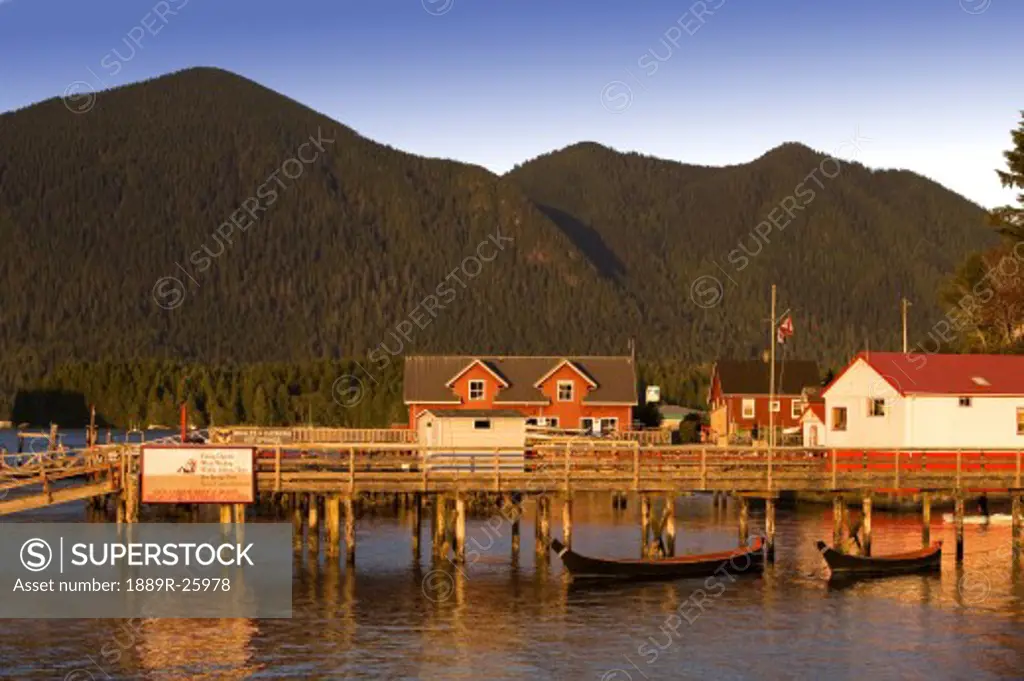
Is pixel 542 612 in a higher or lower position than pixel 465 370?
lower

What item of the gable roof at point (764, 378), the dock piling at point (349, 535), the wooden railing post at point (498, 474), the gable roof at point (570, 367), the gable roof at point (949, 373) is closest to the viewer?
the wooden railing post at point (498, 474)

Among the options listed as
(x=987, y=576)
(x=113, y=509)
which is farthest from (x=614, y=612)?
(x=113, y=509)

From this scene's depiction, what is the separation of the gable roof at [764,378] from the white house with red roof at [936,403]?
55.8 meters

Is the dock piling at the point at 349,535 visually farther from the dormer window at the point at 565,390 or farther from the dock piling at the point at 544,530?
the dormer window at the point at 565,390

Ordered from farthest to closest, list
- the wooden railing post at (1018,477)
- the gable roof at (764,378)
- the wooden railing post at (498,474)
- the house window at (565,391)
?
the gable roof at (764,378) < the house window at (565,391) < the wooden railing post at (1018,477) < the wooden railing post at (498,474)

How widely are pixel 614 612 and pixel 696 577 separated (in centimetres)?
720

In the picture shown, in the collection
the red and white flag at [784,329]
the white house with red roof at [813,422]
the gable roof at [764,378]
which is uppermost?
the red and white flag at [784,329]

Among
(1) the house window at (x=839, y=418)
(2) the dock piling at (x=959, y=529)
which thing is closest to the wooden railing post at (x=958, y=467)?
(2) the dock piling at (x=959, y=529)

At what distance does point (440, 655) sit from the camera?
4491 centimetres

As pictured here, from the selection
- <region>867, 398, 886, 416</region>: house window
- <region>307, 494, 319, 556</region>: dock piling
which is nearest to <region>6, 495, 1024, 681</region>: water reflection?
<region>307, 494, 319, 556</region>: dock piling

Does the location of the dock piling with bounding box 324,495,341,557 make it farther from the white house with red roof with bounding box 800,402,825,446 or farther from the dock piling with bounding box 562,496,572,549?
the white house with red roof with bounding box 800,402,825,446

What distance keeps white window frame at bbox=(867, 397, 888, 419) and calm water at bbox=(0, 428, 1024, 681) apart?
9631mm

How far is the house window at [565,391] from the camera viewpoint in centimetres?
11500

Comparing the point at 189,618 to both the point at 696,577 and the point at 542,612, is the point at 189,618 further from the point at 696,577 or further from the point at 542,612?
the point at 696,577
